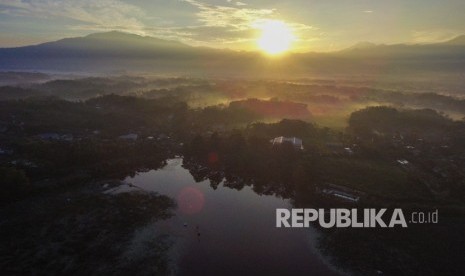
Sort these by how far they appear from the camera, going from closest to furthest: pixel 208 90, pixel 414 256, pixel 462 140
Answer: pixel 414 256 → pixel 462 140 → pixel 208 90

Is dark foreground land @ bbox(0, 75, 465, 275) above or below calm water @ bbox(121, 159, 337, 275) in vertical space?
above

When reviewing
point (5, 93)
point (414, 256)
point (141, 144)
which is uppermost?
point (5, 93)

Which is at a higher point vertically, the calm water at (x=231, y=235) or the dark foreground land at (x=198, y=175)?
the dark foreground land at (x=198, y=175)

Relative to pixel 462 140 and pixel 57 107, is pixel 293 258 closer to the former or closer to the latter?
pixel 462 140

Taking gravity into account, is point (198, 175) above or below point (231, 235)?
above

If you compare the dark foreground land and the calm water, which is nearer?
the calm water

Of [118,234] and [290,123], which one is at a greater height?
[290,123]

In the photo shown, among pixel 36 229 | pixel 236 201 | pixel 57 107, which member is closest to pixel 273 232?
pixel 236 201

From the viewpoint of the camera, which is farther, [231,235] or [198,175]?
[198,175]
